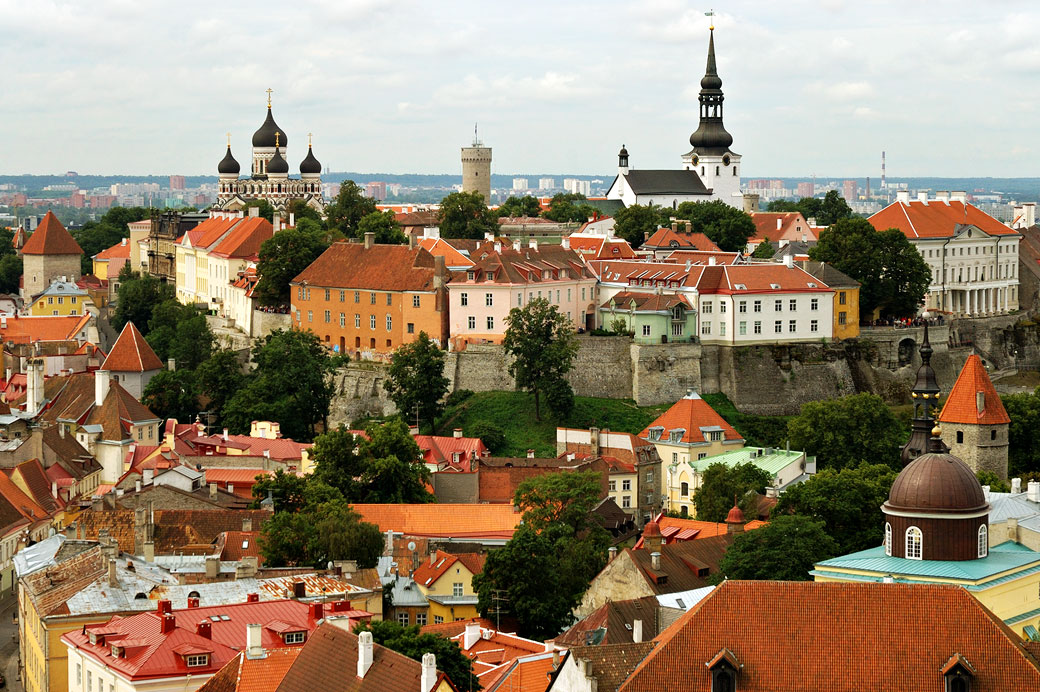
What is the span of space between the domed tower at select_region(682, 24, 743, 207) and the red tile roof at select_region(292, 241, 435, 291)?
38.9 m

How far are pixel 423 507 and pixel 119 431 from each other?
16.4 meters

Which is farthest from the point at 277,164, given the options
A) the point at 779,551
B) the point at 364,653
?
the point at 364,653

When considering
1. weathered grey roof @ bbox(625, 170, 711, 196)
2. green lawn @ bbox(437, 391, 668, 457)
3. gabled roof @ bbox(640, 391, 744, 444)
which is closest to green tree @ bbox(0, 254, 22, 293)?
weathered grey roof @ bbox(625, 170, 711, 196)

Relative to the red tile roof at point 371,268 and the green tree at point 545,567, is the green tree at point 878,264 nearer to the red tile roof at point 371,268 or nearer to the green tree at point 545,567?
the red tile roof at point 371,268

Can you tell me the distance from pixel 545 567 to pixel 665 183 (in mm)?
70573

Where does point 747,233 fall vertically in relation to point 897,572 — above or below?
above

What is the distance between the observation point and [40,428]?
72.7 m

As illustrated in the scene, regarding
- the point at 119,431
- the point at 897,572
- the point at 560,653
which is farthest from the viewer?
the point at 119,431

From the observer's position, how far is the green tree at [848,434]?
72875mm

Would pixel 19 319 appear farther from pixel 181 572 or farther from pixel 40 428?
pixel 181 572

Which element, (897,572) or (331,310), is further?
(331,310)

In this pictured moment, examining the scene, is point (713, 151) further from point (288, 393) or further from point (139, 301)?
point (288, 393)

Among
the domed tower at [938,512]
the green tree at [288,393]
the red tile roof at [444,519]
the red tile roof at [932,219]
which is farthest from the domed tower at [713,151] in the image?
the domed tower at [938,512]

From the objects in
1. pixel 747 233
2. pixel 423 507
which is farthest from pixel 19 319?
pixel 423 507
